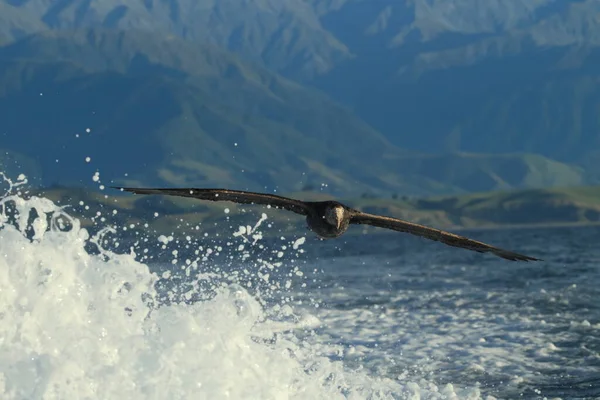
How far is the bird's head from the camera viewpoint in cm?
1652

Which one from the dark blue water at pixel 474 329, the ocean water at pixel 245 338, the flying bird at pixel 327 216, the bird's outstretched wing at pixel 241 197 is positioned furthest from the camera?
the dark blue water at pixel 474 329

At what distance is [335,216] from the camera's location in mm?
16562

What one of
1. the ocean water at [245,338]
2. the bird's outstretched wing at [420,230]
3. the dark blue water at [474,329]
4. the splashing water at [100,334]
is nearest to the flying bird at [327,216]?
the bird's outstretched wing at [420,230]

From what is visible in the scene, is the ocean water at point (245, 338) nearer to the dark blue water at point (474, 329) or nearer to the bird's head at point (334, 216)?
the dark blue water at point (474, 329)

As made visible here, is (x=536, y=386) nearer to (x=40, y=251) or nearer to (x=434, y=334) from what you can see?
(x=434, y=334)

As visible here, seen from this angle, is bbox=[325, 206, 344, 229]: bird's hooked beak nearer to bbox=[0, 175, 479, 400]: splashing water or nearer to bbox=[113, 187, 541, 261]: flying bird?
bbox=[113, 187, 541, 261]: flying bird

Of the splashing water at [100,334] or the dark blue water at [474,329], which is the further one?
the dark blue water at [474,329]

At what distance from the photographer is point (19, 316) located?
15.7 meters

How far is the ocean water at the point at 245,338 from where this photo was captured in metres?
15.8

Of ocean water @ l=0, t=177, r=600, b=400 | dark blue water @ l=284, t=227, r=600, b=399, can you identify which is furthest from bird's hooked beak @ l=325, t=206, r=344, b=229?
dark blue water @ l=284, t=227, r=600, b=399

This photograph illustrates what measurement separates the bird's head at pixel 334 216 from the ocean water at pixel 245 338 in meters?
1.71

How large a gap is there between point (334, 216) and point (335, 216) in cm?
2

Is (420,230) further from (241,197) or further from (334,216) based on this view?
(241,197)

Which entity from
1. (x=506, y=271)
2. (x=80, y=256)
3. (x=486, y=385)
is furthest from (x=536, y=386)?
(x=506, y=271)
